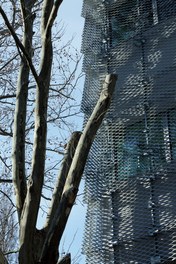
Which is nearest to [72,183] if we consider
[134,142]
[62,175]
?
[62,175]

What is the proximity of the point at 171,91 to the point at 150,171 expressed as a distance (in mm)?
1403

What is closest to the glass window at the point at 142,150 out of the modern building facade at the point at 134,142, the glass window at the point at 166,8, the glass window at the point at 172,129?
the modern building facade at the point at 134,142

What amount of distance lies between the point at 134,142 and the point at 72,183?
407 cm

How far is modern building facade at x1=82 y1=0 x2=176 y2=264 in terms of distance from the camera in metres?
9.77

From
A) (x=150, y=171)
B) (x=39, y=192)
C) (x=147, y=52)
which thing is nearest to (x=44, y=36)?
(x=39, y=192)

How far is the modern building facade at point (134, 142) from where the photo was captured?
32.0 feet

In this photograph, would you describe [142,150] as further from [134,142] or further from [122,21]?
[122,21]

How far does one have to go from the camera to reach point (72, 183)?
22.4ft

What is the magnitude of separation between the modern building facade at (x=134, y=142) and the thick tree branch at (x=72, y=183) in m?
2.85

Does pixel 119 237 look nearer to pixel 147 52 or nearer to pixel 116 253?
pixel 116 253

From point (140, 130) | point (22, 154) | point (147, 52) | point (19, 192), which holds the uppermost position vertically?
point (147, 52)

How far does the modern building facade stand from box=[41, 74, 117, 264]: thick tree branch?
2852 mm

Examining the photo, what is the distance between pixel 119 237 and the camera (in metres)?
9.99

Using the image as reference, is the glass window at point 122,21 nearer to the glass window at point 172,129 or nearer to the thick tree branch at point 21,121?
the glass window at point 172,129
